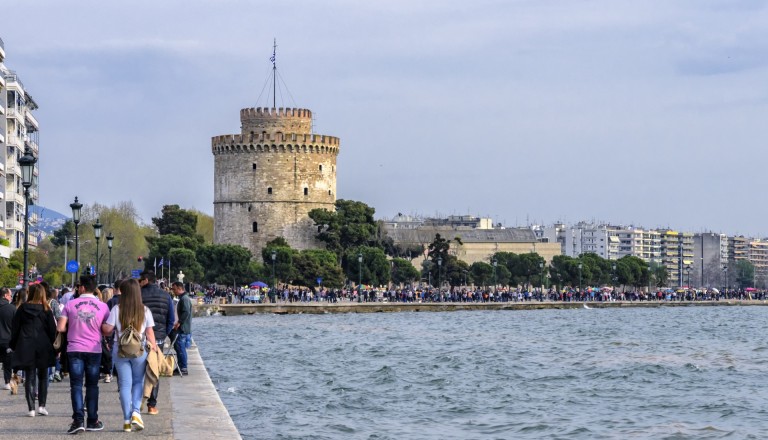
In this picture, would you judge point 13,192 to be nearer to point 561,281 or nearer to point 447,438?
point 447,438

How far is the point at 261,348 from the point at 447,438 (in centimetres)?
1777

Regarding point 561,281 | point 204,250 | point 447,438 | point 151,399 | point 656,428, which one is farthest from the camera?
point 561,281

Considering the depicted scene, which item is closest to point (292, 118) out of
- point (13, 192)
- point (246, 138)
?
point (246, 138)

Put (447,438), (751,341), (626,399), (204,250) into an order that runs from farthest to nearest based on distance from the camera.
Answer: (204,250)
(751,341)
(626,399)
(447,438)

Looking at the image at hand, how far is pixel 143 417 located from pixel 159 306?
1.36 m

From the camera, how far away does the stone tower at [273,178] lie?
3142 inches

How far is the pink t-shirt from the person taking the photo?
10.6 m

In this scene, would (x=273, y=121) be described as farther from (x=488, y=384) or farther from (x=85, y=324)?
(x=85, y=324)

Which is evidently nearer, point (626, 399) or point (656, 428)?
point (656, 428)

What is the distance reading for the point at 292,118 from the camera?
8069cm

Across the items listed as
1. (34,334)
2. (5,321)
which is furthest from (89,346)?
(5,321)

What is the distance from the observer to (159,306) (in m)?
12.8

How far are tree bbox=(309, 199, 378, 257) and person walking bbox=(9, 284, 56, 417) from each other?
68078 millimetres

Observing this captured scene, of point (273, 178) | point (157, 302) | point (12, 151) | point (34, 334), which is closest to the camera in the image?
point (34, 334)
